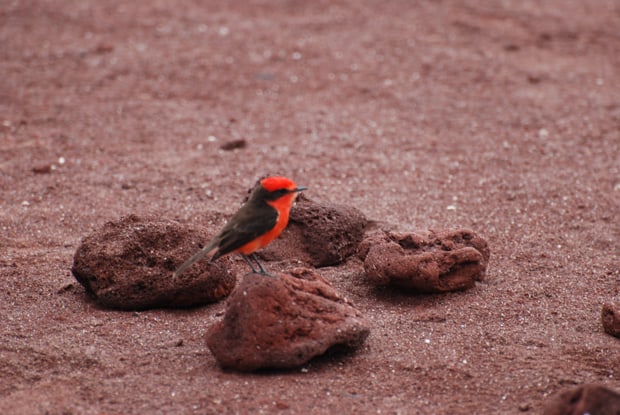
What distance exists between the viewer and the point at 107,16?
12594 millimetres

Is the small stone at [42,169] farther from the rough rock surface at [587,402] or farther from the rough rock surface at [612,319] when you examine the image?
the rough rock surface at [587,402]

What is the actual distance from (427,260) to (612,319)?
1321 millimetres

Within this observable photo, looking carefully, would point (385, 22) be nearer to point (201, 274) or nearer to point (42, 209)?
point (42, 209)

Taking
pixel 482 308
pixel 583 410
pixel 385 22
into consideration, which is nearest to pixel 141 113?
pixel 385 22

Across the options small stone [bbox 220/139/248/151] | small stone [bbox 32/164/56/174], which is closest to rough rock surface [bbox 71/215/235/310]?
small stone [bbox 32/164/56/174]

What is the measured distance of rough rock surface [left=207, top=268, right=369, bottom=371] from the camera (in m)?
4.85

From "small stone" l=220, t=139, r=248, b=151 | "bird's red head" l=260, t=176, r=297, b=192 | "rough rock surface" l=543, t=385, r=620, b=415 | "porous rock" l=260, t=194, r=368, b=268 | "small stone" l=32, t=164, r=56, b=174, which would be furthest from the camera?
"small stone" l=220, t=139, r=248, b=151

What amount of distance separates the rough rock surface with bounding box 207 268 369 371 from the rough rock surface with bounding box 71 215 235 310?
0.81 meters

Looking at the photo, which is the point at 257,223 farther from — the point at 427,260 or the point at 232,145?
the point at 232,145

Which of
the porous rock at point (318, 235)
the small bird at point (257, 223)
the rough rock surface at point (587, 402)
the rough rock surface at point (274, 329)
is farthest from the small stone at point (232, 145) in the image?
the rough rock surface at point (587, 402)

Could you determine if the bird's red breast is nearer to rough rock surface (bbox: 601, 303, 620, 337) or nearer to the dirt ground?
the dirt ground

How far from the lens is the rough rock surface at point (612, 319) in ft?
17.6

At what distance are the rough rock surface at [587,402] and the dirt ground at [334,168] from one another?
0.52 metres

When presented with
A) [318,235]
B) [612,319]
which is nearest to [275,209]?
[318,235]
